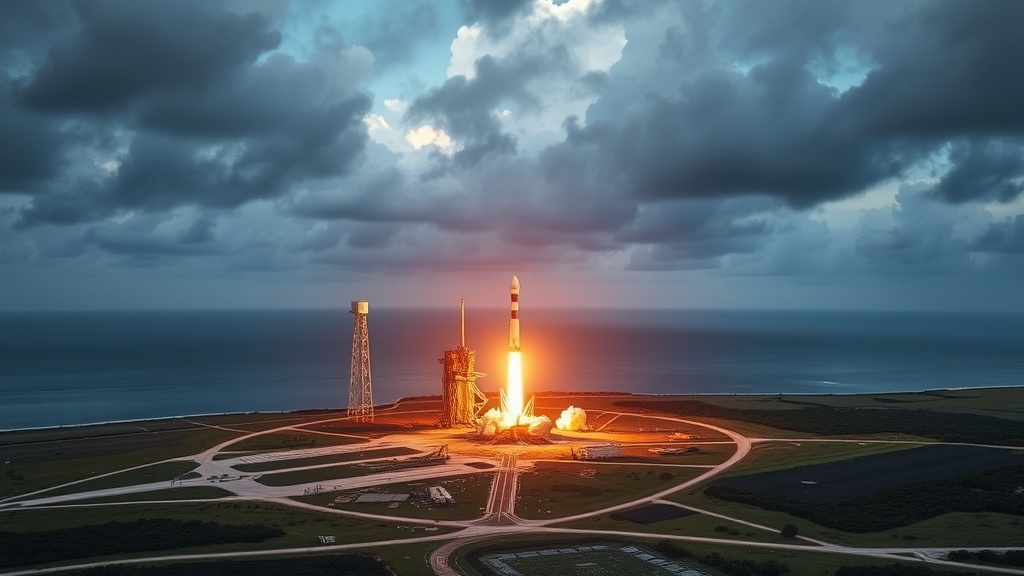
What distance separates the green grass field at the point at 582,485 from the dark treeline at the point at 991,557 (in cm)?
2965

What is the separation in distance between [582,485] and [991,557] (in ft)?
127

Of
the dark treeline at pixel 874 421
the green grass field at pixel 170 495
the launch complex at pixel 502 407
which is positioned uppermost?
the launch complex at pixel 502 407

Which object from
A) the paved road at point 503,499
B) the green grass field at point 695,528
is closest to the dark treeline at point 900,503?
the green grass field at point 695,528

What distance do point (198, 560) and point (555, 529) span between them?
2937 centimetres

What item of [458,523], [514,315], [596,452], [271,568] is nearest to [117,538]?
[271,568]

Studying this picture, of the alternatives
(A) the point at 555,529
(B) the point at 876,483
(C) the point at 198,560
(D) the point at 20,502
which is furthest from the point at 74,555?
(B) the point at 876,483

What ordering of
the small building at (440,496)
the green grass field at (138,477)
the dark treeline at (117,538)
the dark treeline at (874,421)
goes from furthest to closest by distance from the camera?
1. the dark treeline at (874,421)
2. the green grass field at (138,477)
3. the small building at (440,496)
4. the dark treeline at (117,538)

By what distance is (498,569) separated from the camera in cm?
5666

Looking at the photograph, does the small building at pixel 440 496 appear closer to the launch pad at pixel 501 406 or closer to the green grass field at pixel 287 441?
the launch pad at pixel 501 406

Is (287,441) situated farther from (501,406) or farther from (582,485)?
(582,485)

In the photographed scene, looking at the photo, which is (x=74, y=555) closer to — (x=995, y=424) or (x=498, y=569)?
(x=498, y=569)

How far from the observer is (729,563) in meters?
57.3

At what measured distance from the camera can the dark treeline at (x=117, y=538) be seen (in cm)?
5934

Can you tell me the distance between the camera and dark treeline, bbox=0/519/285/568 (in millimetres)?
Result: 59344
